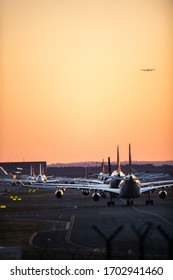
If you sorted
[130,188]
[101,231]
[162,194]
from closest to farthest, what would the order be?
1. [101,231]
2. [130,188]
3. [162,194]

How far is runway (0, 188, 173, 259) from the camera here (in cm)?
6066

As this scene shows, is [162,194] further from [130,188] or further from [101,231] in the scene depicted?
[101,231]

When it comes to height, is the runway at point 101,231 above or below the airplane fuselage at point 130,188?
below

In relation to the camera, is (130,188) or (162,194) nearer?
(130,188)

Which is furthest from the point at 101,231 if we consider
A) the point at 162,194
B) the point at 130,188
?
the point at 162,194

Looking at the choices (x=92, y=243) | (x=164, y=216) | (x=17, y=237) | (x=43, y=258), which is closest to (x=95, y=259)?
(x=43, y=258)

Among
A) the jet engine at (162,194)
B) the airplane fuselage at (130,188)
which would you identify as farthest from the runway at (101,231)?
the jet engine at (162,194)

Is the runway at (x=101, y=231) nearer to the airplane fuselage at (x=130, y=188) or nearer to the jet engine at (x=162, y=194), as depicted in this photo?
the airplane fuselage at (x=130, y=188)

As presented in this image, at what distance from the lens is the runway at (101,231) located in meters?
60.7

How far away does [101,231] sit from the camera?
7300 cm

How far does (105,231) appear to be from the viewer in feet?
239

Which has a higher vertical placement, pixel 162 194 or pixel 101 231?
pixel 162 194
